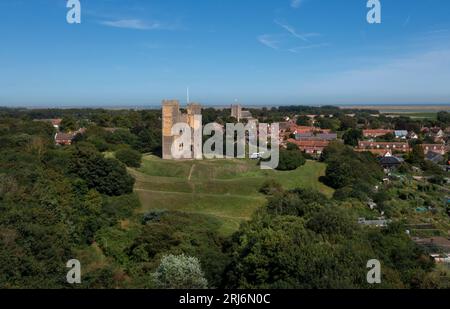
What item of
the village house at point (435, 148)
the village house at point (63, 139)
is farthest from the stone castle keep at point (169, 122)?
the village house at point (435, 148)

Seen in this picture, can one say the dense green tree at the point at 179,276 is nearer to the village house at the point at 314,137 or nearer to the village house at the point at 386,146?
the village house at the point at 386,146

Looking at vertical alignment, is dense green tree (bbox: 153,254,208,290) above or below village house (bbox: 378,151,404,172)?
above

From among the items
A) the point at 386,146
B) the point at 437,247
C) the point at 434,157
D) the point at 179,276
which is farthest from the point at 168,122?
the point at 386,146

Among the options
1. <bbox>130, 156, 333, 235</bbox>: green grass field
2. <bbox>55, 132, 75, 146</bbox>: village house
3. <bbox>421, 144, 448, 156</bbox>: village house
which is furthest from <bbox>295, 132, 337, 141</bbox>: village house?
<bbox>55, 132, 75, 146</bbox>: village house

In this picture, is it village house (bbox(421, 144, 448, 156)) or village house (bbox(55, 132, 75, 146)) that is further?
village house (bbox(421, 144, 448, 156))

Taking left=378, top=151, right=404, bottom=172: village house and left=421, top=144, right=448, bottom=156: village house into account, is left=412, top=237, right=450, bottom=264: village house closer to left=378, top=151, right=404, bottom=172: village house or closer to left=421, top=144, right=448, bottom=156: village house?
left=378, top=151, right=404, bottom=172: village house

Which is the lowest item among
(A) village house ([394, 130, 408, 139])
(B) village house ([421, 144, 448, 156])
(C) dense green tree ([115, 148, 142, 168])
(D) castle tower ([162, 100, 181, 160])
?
(B) village house ([421, 144, 448, 156])
